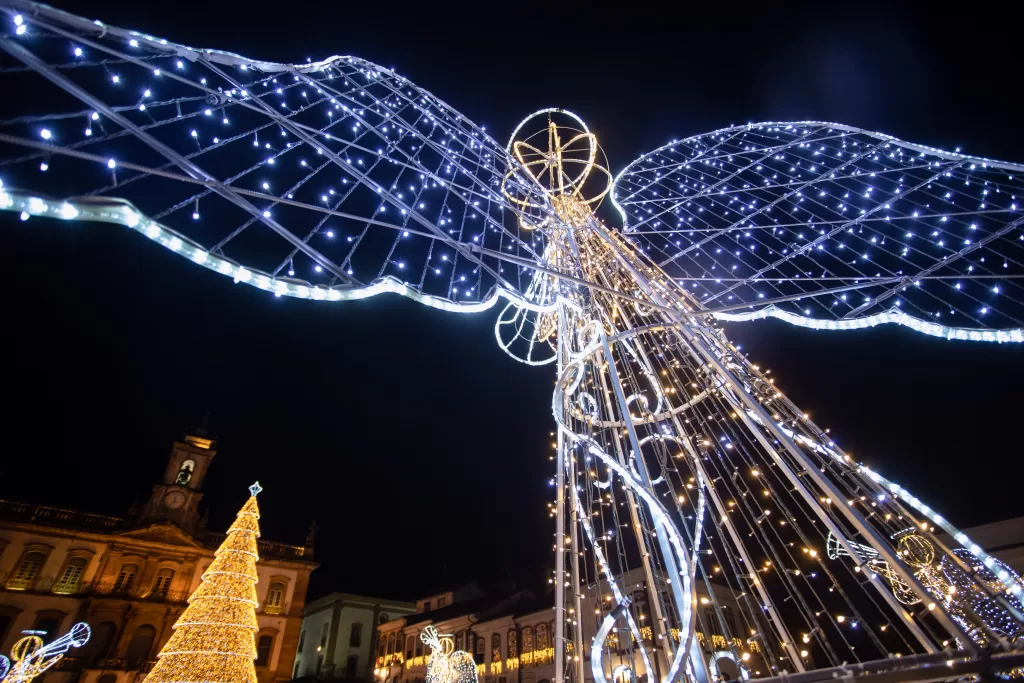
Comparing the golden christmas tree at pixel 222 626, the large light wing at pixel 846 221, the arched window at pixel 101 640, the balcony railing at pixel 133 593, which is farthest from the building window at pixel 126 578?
the large light wing at pixel 846 221

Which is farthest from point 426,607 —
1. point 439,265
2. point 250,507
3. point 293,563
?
point 439,265

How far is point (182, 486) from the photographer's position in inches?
1106

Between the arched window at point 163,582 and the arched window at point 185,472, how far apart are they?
15.8 feet

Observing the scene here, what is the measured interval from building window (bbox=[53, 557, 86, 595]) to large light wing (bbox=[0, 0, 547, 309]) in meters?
29.4

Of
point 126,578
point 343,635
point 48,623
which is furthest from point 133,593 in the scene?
point 343,635

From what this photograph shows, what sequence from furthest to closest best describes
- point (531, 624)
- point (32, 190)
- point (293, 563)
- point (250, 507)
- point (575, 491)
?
point (293, 563), point (531, 624), point (250, 507), point (575, 491), point (32, 190)

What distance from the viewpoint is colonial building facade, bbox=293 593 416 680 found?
35812 mm

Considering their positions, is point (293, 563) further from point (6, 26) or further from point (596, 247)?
point (6, 26)

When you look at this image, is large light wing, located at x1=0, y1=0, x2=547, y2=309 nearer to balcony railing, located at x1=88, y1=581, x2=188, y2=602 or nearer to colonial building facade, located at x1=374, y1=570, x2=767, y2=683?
colonial building facade, located at x1=374, y1=570, x2=767, y2=683

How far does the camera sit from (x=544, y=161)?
6633 mm

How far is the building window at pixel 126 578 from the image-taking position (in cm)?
2394

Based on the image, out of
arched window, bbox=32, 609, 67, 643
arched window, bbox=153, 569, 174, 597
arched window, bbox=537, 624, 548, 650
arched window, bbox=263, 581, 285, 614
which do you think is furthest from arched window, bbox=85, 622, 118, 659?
arched window, bbox=537, 624, 548, 650

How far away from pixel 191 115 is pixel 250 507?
13.8 metres

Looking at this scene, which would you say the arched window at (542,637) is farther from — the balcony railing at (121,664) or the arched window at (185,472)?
the arched window at (185,472)
